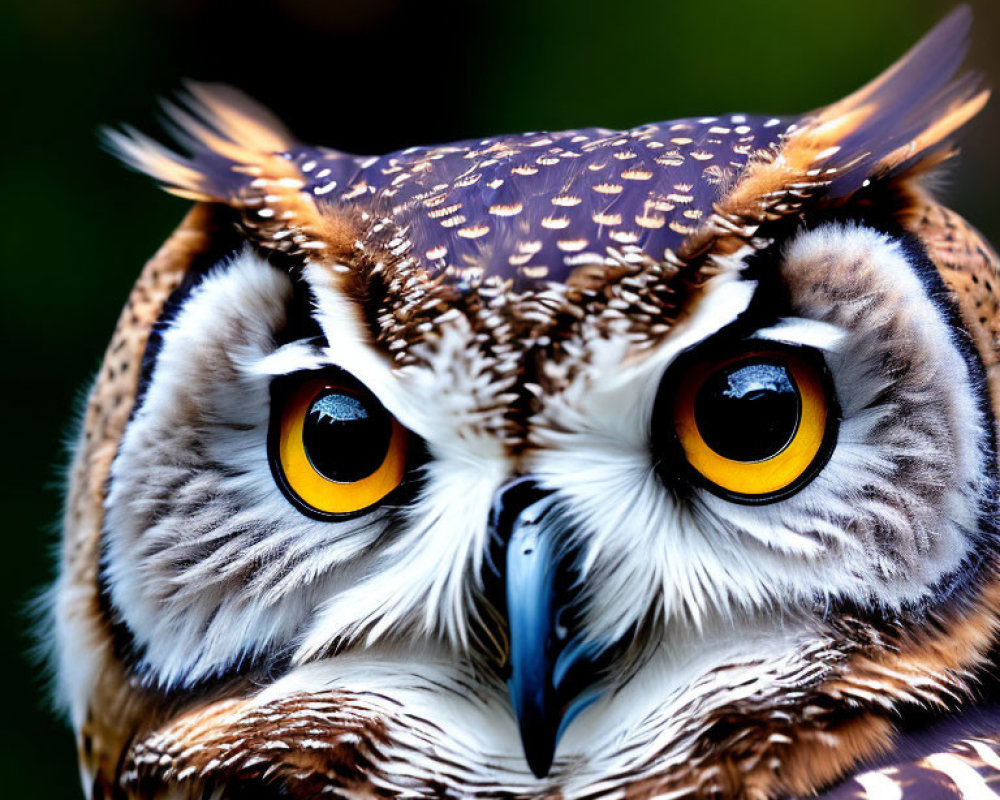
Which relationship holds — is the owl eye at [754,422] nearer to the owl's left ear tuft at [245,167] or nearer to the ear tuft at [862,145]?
the ear tuft at [862,145]

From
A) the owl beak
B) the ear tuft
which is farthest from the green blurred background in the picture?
the owl beak

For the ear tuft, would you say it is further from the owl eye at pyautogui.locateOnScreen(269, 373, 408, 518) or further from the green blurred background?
the green blurred background

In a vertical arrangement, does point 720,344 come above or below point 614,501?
above

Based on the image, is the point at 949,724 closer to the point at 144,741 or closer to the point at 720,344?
the point at 720,344

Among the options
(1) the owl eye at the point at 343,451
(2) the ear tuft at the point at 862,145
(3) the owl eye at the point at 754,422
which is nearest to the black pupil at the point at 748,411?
(3) the owl eye at the point at 754,422

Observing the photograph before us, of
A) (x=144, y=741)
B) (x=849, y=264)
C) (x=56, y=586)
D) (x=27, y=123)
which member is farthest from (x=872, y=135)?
(x=27, y=123)
